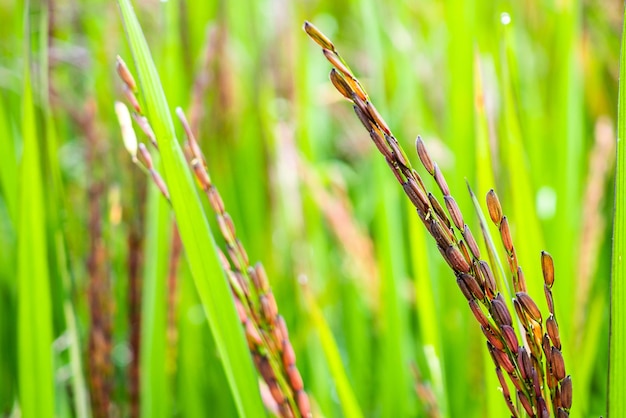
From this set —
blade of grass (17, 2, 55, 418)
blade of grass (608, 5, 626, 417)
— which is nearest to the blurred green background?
blade of grass (17, 2, 55, 418)

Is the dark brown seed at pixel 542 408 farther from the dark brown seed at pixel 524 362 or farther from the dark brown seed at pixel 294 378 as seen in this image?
the dark brown seed at pixel 294 378

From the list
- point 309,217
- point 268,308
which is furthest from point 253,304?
point 309,217

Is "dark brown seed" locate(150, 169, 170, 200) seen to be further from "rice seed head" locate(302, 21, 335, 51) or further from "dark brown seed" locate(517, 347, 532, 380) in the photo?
"dark brown seed" locate(517, 347, 532, 380)

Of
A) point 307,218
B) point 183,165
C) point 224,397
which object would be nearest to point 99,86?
point 307,218

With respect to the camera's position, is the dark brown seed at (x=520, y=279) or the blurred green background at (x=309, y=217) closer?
the dark brown seed at (x=520, y=279)

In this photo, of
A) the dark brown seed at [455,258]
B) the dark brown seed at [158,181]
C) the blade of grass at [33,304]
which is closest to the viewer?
the dark brown seed at [455,258]

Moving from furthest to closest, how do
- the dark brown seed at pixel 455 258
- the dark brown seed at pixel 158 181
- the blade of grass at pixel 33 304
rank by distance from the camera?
the blade of grass at pixel 33 304
the dark brown seed at pixel 158 181
the dark brown seed at pixel 455 258

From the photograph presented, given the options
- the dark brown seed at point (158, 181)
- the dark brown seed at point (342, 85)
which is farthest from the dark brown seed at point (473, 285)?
the dark brown seed at point (158, 181)
